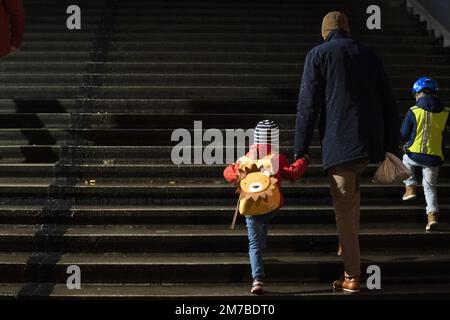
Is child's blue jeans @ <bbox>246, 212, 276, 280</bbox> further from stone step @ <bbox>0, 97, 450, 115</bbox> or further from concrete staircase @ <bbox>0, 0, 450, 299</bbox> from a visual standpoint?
stone step @ <bbox>0, 97, 450, 115</bbox>

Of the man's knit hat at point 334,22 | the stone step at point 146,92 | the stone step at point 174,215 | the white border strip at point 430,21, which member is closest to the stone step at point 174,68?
the stone step at point 146,92

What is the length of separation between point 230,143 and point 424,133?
1.89m

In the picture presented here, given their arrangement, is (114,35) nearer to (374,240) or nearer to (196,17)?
(196,17)

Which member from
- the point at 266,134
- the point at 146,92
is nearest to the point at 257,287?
the point at 266,134

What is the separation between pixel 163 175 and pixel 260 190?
1799mm

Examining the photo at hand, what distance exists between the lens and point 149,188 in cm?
543

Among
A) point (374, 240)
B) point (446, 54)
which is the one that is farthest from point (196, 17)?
point (374, 240)

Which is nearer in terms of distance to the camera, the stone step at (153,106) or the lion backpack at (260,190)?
the lion backpack at (260,190)

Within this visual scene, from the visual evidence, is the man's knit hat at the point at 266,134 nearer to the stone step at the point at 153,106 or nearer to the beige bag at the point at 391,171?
the beige bag at the point at 391,171

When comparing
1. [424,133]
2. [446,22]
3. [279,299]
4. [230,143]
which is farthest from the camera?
[446,22]

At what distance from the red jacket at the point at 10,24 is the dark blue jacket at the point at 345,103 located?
242cm

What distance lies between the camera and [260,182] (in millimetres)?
4156

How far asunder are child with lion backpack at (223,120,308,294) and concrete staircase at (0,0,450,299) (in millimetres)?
421

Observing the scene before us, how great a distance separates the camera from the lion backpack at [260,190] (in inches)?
162
